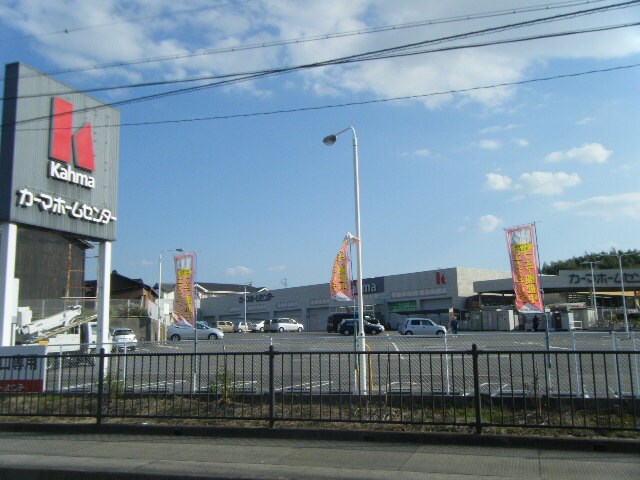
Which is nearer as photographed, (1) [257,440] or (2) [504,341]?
(1) [257,440]

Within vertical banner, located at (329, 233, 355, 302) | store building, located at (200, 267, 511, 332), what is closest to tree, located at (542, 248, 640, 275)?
store building, located at (200, 267, 511, 332)

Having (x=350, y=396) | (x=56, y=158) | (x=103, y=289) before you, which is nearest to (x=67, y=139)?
(x=56, y=158)

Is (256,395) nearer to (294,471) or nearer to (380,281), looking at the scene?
(294,471)

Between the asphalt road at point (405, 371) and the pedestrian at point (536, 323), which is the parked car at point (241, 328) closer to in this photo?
the pedestrian at point (536, 323)

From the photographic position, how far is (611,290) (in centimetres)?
6694

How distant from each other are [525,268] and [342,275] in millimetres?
5376

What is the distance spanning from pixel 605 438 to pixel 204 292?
10501cm

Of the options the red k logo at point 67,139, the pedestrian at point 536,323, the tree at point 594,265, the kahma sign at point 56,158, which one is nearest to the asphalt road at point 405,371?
the kahma sign at point 56,158

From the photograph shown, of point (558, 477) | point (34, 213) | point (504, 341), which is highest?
point (34, 213)

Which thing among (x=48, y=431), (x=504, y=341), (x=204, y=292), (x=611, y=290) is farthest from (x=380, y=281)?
(x=48, y=431)

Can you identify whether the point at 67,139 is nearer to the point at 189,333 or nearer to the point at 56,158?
the point at 56,158

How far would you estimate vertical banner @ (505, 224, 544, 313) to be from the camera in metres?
14.5

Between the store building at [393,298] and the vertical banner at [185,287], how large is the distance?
4708 centimetres

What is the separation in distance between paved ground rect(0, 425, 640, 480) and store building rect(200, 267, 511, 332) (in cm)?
5381
